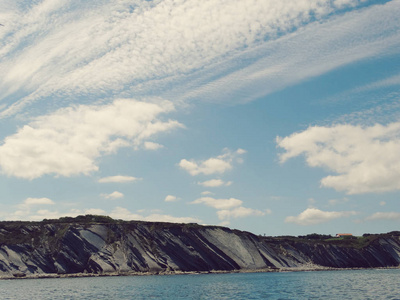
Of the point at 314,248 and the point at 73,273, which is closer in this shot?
the point at 73,273

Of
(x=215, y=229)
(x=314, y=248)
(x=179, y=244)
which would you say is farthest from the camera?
(x=314, y=248)

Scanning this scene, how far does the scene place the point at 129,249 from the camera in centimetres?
11800

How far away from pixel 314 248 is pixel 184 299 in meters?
122

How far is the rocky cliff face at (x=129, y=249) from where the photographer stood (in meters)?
110

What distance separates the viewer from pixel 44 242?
115 meters

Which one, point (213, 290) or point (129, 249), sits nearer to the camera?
point (213, 290)

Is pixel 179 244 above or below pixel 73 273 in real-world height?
above

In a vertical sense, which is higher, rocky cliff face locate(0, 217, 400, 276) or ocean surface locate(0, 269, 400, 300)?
rocky cliff face locate(0, 217, 400, 276)

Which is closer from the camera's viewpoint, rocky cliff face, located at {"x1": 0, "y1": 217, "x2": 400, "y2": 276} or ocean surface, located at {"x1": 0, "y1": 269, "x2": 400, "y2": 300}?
ocean surface, located at {"x1": 0, "y1": 269, "x2": 400, "y2": 300}

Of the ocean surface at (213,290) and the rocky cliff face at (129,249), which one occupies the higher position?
the rocky cliff face at (129,249)

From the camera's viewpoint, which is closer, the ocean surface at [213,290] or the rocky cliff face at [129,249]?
the ocean surface at [213,290]

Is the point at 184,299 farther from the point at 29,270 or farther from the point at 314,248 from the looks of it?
the point at 314,248

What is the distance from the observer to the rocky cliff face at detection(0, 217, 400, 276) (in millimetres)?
110188

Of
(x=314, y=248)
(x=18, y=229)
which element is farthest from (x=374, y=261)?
(x=18, y=229)
